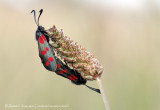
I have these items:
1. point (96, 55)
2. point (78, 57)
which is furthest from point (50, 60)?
point (96, 55)

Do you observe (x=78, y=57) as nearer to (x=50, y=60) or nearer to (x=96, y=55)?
(x=50, y=60)

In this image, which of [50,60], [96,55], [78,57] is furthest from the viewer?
[96,55]

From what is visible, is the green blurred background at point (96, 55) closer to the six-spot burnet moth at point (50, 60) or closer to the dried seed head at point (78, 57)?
the six-spot burnet moth at point (50, 60)

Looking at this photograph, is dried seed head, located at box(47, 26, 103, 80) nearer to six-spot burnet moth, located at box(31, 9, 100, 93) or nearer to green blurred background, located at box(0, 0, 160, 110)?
six-spot burnet moth, located at box(31, 9, 100, 93)

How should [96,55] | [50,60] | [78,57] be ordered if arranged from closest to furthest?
[78,57]
[50,60]
[96,55]

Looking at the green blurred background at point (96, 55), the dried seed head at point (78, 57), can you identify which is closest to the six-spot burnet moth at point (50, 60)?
the dried seed head at point (78, 57)

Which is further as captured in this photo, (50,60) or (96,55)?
(96,55)

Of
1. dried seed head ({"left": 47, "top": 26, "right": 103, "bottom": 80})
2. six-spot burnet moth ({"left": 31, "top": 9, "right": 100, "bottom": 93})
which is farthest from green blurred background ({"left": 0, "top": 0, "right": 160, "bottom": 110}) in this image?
dried seed head ({"left": 47, "top": 26, "right": 103, "bottom": 80})

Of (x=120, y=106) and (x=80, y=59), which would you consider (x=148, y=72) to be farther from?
(x=80, y=59)

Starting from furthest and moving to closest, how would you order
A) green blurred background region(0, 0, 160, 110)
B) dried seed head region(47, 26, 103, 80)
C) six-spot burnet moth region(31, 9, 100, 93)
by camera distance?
green blurred background region(0, 0, 160, 110)
six-spot burnet moth region(31, 9, 100, 93)
dried seed head region(47, 26, 103, 80)
